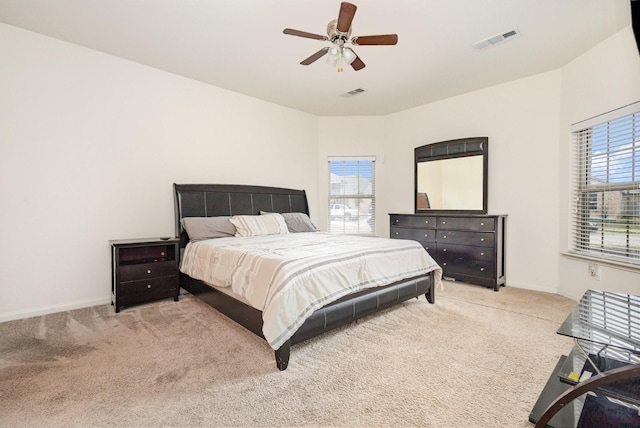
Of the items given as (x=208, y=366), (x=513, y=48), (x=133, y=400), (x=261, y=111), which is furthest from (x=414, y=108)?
(x=133, y=400)

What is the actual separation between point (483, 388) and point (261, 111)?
4.54m

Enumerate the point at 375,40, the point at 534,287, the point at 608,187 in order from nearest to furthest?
the point at 375,40 → the point at 608,187 → the point at 534,287

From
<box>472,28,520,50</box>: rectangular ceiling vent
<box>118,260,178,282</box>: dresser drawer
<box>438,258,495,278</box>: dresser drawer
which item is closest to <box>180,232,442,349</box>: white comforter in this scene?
<box>118,260,178,282</box>: dresser drawer

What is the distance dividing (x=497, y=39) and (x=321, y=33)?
1814mm

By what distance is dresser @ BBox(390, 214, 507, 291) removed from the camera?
3.79 meters

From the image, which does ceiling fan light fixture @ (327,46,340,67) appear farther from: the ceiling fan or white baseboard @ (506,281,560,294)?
white baseboard @ (506,281,560,294)

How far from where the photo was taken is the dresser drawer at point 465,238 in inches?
150

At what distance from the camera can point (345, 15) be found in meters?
2.10

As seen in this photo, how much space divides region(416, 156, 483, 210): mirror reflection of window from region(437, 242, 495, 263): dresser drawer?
675 mm

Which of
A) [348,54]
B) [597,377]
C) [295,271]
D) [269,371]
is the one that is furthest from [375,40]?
[269,371]

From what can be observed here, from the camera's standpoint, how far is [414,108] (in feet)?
16.7

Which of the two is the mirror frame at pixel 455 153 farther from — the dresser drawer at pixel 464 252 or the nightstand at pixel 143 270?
the nightstand at pixel 143 270

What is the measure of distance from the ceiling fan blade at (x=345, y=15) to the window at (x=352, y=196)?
3.38m

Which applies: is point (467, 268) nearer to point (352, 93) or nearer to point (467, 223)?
point (467, 223)
